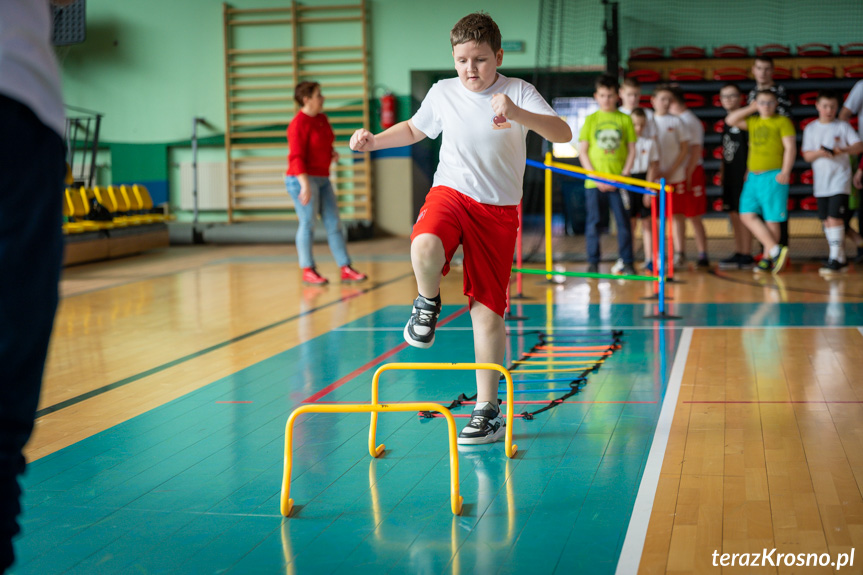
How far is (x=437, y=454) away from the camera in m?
3.11

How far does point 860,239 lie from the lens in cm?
866

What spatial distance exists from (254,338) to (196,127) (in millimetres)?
9122

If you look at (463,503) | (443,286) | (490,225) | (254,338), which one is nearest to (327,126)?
(443,286)

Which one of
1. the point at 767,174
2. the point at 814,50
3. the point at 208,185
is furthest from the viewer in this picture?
the point at 208,185

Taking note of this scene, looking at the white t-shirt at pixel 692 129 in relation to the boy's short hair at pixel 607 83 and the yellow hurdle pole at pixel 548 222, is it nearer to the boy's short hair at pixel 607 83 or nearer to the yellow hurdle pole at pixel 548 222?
the boy's short hair at pixel 607 83

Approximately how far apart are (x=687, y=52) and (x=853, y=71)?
224cm

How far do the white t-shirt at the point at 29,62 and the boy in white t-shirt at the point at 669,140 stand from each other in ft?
24.5

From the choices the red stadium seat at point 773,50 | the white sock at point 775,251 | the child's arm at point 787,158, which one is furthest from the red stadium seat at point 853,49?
the white sock at point 775,251

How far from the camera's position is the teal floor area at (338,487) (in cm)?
224

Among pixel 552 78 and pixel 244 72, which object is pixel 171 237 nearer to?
pixel 244 72

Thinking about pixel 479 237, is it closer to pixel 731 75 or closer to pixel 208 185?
pixel 731 75

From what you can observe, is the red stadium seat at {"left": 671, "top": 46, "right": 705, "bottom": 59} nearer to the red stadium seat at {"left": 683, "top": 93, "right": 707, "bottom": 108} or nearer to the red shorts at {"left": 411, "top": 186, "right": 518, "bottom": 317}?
the red stadium seat at {"left": 683, "top": 93, "right": 707, "bottom": 108}

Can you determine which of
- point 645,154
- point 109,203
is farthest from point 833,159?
point 109,203

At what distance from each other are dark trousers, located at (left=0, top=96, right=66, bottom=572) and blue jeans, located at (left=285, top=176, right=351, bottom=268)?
21.5 ft
